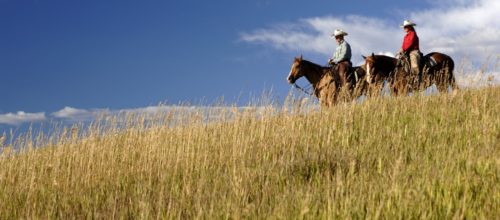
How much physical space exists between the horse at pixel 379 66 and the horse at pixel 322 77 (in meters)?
0.38

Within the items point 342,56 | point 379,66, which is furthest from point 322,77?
point 379,66

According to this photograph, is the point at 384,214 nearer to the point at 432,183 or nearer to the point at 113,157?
the point at 432,183

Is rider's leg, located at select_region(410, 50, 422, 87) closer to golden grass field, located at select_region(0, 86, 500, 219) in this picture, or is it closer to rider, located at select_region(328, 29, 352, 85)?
rider, located at select_region(328, 29, 352, 85)

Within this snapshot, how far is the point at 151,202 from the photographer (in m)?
4.66

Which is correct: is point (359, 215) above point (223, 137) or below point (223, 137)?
below

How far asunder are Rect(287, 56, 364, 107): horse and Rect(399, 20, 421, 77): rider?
144 cm

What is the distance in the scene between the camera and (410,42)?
14.8 m

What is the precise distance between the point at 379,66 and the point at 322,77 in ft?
5.27

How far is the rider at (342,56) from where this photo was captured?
46.7 feet

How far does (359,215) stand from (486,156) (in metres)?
1.96

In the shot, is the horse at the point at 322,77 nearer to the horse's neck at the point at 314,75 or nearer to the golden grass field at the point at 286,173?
the horse's neck at the point at 314,75

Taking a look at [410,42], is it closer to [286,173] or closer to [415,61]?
[415,61]

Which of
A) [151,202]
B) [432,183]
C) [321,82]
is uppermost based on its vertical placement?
[321,82]

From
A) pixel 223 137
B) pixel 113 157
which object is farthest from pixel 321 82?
pixel 113 157
